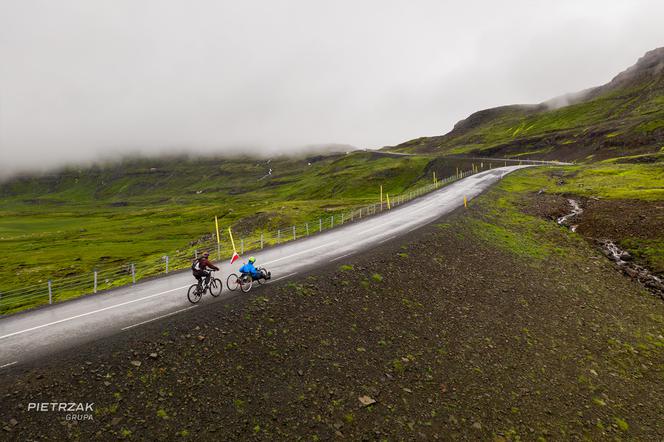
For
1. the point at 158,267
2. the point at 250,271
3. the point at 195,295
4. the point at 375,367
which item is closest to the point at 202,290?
the point at 195,295

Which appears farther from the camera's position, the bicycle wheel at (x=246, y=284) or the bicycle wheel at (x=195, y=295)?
the bicycle wheel at (x=246, y=284)

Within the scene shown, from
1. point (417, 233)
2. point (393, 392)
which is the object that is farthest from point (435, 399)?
point (417, 233)

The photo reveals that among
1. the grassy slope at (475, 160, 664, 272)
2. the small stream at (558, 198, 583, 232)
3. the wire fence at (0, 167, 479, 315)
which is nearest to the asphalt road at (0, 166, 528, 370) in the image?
the wire fence at (0, 167, 479, 315)

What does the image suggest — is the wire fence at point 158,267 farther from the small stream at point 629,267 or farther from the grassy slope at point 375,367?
the small stream at point 629,267

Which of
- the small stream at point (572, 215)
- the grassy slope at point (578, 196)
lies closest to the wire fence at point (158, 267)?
the grassy slope at point (578, 196)

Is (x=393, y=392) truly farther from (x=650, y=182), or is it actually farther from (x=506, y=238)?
(x=650, y=182)

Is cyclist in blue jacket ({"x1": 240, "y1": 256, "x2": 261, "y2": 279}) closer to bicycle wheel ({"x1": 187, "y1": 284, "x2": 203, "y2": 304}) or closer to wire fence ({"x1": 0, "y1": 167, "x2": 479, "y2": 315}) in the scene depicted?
bicycle wheel ({"x1": 187, "y1": 284, "x2": 203, "y2": 304})
